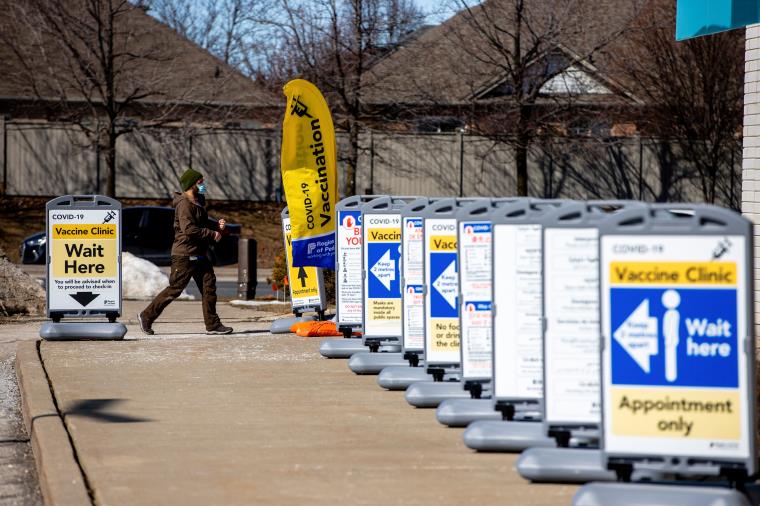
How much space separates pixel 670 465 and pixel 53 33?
2693 cm

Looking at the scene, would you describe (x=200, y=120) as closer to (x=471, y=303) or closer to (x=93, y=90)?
(x=93, y=90)

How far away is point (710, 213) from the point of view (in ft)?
19.0

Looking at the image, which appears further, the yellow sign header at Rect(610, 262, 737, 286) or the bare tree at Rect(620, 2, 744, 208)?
the bare tree at Rect(620, 2, 744, 208)

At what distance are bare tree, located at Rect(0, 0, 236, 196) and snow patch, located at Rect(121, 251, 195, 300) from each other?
12107 mm

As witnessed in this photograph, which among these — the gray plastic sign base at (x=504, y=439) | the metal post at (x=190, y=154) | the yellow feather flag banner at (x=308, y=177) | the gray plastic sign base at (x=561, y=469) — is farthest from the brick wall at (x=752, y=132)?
the metal post at (x=190, y=154)

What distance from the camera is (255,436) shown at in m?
8.06

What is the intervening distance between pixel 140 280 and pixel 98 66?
1433cm

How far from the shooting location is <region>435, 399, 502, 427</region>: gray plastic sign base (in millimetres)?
8359

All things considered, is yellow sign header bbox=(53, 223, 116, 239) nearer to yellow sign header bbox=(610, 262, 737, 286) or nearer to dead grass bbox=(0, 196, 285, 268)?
yellow sign header bbox=(610, 262, 737, 286)

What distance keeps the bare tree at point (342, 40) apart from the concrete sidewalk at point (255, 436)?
17.8m

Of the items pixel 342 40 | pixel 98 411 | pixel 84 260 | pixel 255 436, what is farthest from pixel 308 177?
pixel 342 40

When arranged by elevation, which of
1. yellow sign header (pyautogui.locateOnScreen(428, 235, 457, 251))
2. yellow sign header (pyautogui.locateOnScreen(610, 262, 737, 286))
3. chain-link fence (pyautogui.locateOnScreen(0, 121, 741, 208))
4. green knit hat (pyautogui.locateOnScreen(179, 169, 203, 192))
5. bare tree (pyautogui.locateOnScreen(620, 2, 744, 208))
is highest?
bare tree (pyautogui.locateOnScreen(620, 2, 744, 208))

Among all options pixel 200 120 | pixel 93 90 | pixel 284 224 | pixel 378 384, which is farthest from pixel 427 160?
pixel 378 384

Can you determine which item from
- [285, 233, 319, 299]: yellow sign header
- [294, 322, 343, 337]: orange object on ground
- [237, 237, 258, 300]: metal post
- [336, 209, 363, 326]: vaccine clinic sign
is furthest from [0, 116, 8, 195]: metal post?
[336, 209, 363, 326]: vaccine clinic sign
